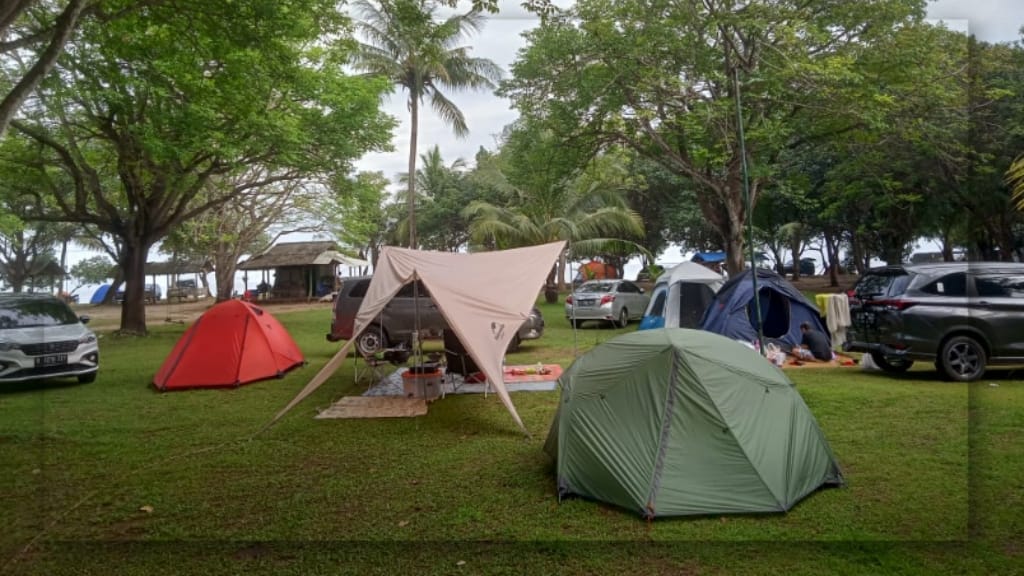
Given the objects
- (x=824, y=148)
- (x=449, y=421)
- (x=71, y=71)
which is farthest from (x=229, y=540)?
(x=824, y=148)

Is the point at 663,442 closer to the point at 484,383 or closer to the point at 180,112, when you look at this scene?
the point at 484,383

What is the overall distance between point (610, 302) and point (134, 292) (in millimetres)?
12691

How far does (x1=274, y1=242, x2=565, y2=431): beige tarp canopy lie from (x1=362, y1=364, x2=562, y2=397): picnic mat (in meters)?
1.38

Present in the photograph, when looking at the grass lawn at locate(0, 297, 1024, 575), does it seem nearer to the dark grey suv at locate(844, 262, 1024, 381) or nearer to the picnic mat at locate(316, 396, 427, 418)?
the picnic mat at locate(316, 396, 427, 418)

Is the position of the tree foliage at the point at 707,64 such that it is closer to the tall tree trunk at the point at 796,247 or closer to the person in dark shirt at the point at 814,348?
the person in dark shirt at the point at 814,348

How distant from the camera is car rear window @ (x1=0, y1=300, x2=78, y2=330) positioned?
8.09 m

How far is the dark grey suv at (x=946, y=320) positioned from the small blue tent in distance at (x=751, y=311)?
8.26 feet

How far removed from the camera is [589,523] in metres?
3.84

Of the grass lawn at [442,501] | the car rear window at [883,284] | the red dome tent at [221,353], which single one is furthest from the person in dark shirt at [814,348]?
the red dome tent at [221,353]

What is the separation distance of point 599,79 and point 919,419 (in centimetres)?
978

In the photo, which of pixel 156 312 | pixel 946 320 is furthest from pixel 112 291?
pixel 946 320

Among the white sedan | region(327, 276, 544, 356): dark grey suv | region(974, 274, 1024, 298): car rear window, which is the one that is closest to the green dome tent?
region(974, 274, 1024, 298): car rear window

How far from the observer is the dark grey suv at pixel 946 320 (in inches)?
288

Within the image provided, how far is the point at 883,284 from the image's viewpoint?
810 centimetres
